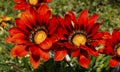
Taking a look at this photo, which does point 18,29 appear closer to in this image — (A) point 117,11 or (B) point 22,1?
(B) point 22,1

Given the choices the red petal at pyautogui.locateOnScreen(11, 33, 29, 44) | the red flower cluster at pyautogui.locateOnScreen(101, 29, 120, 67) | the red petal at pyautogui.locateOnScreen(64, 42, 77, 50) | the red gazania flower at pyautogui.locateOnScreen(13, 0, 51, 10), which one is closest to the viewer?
the red petal at pyautogui.locateOnScreen(64, 42, 77, 50)

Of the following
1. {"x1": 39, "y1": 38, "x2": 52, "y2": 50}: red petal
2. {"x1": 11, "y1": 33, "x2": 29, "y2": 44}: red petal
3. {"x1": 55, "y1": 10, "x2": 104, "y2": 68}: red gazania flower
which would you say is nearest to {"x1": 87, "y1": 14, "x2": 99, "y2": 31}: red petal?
{"x1": 55, "y1": 10, "x2": 104, "y2": 68}: red gazania flower

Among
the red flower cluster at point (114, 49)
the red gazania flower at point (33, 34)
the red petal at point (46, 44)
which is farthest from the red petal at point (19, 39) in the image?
the red flower cluster at point (114, 49)

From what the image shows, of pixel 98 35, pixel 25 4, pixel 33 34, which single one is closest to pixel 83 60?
pixel 98 35

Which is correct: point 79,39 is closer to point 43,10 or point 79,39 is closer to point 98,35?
point 98,35

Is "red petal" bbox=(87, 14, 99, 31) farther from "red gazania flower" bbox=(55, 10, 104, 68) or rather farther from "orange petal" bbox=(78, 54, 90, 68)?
"orange petal" bbox=(78, 54, 90, 68)

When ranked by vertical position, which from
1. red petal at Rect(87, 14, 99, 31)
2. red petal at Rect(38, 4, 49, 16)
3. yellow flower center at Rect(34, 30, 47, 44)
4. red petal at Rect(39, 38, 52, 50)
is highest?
red petal at Rect(38, 4, 49, 16)

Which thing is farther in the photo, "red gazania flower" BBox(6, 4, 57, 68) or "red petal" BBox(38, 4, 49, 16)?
"red petal" BBox(38, 4, 49, 16)

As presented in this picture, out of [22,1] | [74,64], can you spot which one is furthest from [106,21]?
[22,1]
